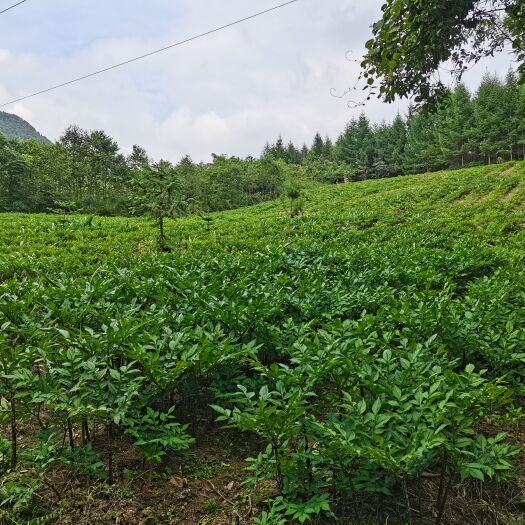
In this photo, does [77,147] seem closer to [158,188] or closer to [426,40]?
[158,188]

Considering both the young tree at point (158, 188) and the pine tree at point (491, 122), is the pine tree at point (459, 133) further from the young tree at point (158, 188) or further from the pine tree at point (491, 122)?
the young tree at point (158, 188)

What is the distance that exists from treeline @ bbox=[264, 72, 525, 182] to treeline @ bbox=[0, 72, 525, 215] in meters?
0.13

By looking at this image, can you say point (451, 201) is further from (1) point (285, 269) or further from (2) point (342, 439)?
(2) point (342, 439)

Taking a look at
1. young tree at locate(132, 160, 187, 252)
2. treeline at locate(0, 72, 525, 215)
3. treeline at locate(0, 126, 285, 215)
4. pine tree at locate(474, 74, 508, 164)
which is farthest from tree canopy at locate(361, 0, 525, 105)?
pine tree at locate(474, 74, 508, 164)

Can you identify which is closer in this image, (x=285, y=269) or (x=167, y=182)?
(x=285, y=269)

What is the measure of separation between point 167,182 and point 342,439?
26.6ft

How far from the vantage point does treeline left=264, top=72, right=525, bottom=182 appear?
43.6m

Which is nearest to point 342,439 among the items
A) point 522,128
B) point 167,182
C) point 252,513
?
point 252,513

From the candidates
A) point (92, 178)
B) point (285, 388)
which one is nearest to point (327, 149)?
point (92, 178)

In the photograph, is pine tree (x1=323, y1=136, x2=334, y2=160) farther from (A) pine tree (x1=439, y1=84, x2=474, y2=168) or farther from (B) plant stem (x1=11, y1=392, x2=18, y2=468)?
(B) plant stem (x1=11, y1=392, x2=18, y2=468)

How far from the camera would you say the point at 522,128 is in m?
41.1

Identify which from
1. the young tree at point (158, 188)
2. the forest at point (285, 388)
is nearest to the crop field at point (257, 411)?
the forest at point (285, 388)

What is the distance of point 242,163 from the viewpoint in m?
48.0

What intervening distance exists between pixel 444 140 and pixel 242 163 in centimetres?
2667
